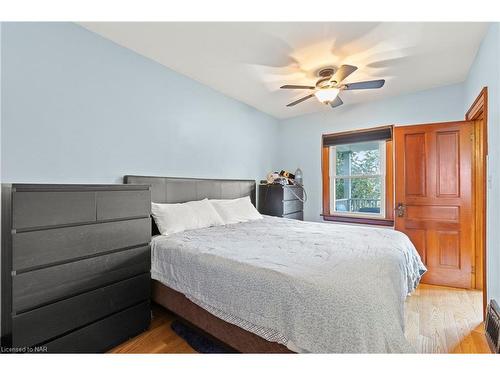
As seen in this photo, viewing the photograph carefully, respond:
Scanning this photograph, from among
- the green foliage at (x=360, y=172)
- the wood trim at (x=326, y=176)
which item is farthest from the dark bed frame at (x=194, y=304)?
the green foliage at (x=360, y=172)

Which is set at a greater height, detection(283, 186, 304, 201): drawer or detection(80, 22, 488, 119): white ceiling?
detection(80, 22, 488, 119): white ceiling

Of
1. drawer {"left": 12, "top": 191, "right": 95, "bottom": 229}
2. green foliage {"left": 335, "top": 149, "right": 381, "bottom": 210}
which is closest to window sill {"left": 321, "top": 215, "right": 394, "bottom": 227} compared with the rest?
green foliage {"left": 335, "top": 149, "right": 381, "bottom": 210}

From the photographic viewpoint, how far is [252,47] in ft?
7.32

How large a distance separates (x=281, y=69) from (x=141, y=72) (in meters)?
1.50

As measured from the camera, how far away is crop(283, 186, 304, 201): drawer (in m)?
3.93

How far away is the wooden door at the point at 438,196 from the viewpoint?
9.16ft

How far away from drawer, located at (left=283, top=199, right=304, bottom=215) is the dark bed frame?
2.41 feet

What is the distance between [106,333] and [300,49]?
2802 millimetres

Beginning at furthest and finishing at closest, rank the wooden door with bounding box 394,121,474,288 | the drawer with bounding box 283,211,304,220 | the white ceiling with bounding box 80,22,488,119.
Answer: the drawer with bounding box 283,211,304,220
the wooden door with bounding box 394,121,474,288
the white ceiling with bounding box 80,22,488,119

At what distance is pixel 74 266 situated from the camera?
152 centimetres

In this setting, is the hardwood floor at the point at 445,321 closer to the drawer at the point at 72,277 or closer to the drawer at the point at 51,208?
the drawer at the point at 72,277

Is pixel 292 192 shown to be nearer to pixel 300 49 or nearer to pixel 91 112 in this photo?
pixel 300 49

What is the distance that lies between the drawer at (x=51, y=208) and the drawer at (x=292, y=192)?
9.31ft

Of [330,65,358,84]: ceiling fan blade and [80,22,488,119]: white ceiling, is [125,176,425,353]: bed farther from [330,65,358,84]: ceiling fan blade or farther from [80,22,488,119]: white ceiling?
[330,65,358,84]: ceiling fan blade
